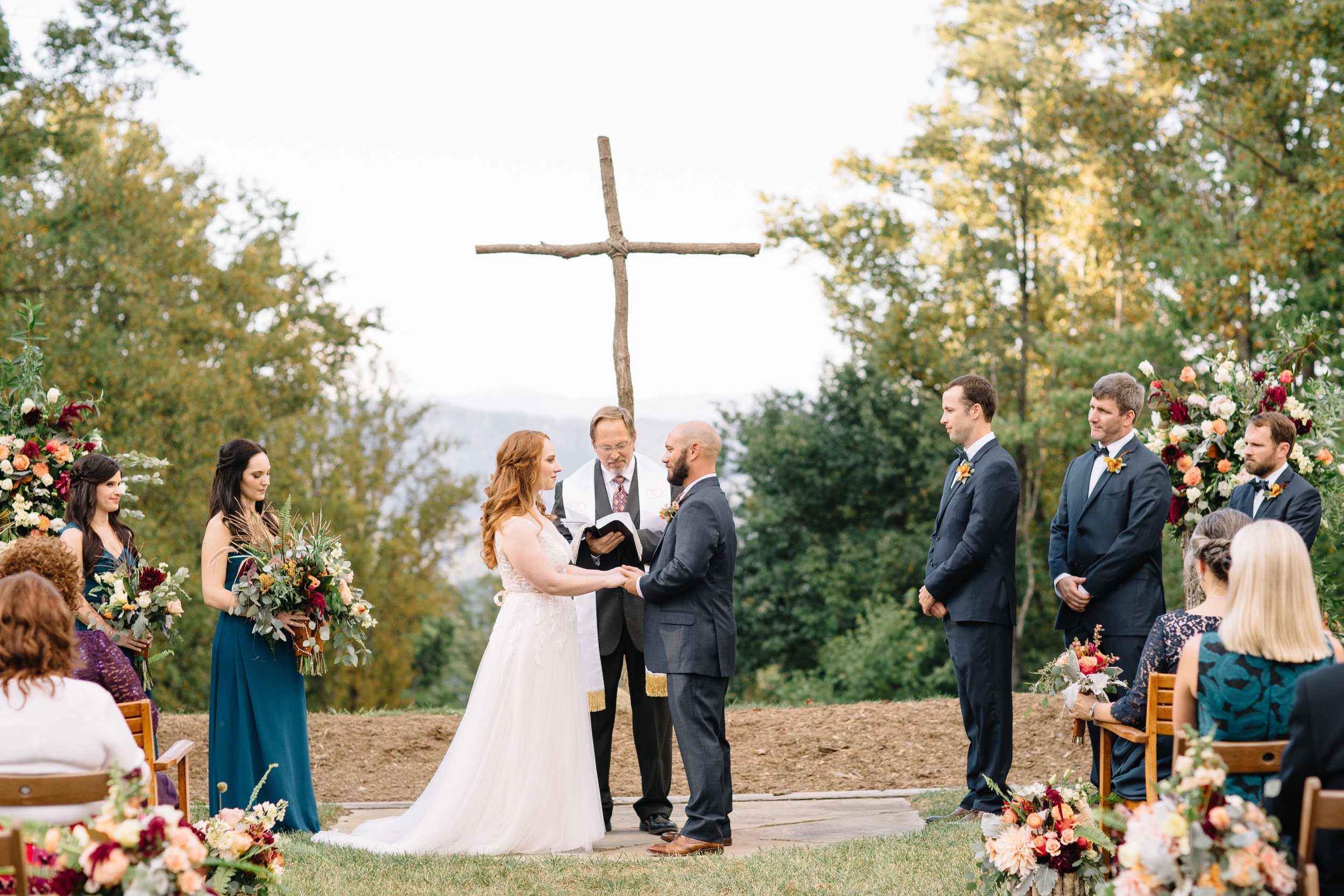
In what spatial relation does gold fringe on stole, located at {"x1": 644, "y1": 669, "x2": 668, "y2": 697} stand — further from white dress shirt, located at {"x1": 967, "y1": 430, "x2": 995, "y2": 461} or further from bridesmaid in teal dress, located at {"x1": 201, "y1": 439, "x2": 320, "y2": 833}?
white dress shirt, located at {"x1": 967, "y1": 430, "x2": 995, "y2": 461}

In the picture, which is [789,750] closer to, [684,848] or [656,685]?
[656,685]

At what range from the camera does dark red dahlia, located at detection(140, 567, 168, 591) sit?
6020mm

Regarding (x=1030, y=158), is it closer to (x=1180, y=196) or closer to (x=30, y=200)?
(x=1180, y=196)

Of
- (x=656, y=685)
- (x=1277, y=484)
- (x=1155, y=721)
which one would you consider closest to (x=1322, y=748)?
(x=1155, y=721)

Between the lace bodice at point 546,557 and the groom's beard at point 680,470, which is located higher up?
the groom's beard at point 680,470

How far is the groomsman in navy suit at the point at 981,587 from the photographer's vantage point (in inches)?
234

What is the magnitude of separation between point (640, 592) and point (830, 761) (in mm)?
3142

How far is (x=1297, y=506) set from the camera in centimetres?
591

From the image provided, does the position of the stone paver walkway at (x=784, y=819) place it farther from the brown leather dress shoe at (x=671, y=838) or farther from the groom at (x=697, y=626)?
the groom at (x=697, y=626)

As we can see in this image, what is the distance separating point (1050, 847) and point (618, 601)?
2.80 m

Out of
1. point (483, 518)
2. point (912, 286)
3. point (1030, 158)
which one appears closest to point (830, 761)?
point (483, 518)

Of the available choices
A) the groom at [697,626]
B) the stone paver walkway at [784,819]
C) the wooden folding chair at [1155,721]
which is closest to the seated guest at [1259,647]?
the wooden folding chair at [1155,721]

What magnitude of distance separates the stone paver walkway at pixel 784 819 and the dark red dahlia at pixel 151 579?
1638 millimetres

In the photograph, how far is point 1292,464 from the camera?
6453 mm
